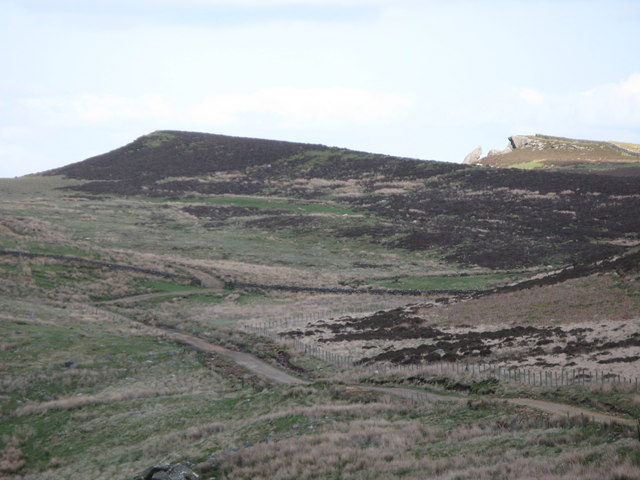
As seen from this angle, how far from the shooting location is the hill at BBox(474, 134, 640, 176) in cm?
14975

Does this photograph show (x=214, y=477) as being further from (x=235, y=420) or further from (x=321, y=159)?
(x=321, y=159)

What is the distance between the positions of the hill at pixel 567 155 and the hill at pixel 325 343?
1247 inches

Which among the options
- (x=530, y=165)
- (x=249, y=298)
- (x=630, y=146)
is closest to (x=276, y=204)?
(x=249, y=298)

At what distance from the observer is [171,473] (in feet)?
60.0

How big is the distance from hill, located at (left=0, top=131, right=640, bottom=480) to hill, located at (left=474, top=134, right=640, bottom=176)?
104ft

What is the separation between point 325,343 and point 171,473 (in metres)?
25.0

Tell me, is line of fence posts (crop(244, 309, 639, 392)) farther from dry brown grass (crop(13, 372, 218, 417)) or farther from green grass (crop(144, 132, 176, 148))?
green grass (crop(144, 132, 176, 148))

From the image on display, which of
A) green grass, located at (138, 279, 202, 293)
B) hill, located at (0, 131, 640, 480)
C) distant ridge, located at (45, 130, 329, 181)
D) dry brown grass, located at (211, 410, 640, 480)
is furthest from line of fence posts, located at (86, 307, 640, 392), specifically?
distant ridge, located at (45, 130, 329, 181)

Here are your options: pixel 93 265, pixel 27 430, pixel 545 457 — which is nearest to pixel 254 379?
pixel 27 430

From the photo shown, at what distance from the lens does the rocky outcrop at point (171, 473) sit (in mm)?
18109

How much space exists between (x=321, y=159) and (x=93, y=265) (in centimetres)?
10418

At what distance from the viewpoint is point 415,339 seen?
41.4 metres

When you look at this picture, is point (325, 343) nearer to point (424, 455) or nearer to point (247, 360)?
point (247, 360)

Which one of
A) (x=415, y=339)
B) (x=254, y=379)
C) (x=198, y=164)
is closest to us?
(x=254, y=379)
